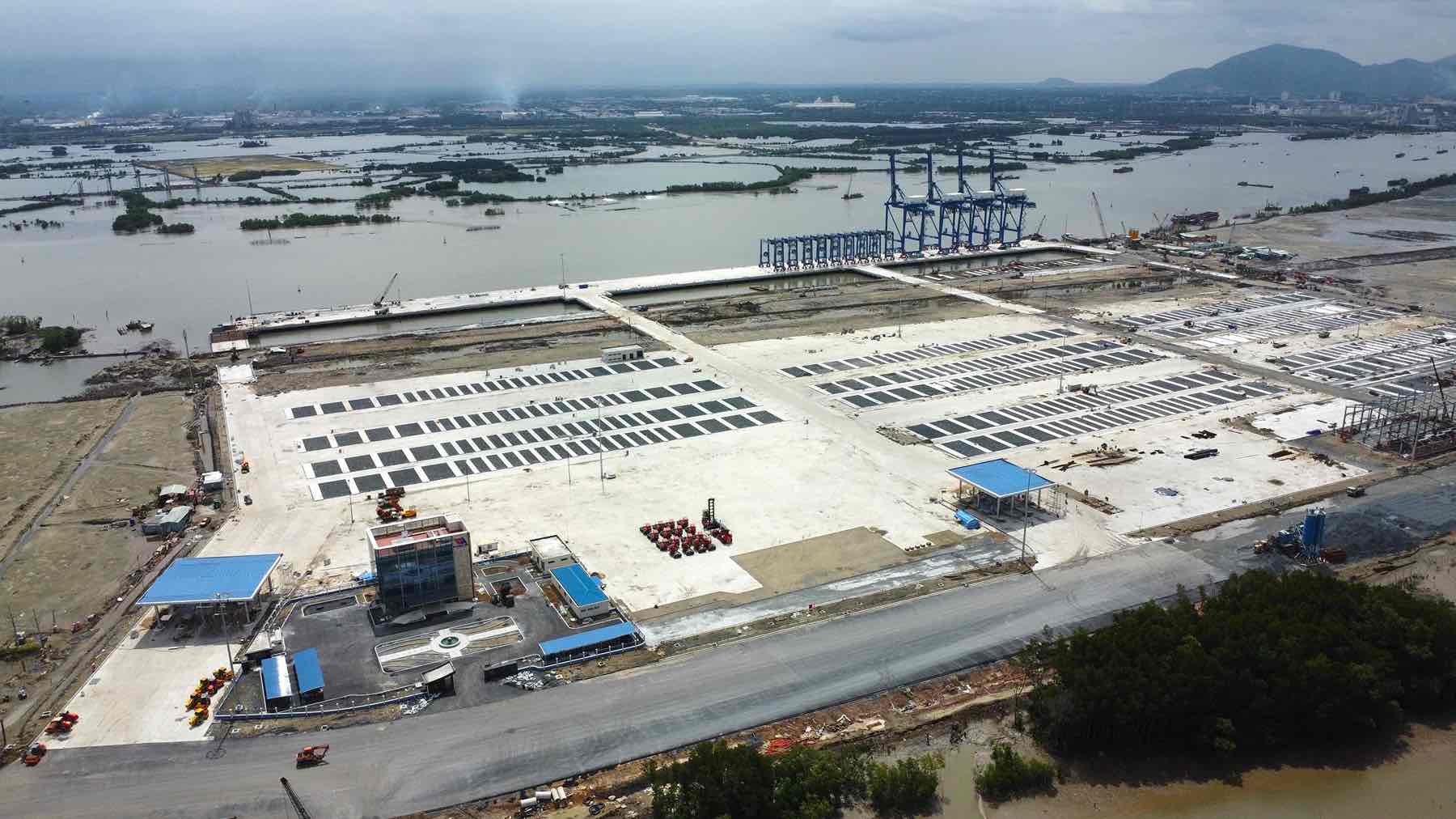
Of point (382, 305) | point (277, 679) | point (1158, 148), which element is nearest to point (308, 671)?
point (277, 679)

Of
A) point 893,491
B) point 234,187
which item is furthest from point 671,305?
point 234,187

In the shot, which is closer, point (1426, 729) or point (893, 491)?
point (1426, 729)

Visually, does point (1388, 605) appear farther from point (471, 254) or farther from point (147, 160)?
point (147, 160)

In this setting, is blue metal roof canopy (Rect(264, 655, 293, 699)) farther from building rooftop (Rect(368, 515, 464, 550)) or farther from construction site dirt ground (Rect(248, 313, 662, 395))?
construction site dirt ground (Rect(248, 313, 662, 395))

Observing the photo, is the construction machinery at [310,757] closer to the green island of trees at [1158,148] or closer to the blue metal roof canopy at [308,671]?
the blue metal roof canopy at [308,671]

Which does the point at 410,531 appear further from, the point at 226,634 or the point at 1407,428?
the point at 1407,428

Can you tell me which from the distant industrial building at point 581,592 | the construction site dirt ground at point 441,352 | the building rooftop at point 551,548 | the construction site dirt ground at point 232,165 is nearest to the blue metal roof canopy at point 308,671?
the distant industrial building at point 581,592

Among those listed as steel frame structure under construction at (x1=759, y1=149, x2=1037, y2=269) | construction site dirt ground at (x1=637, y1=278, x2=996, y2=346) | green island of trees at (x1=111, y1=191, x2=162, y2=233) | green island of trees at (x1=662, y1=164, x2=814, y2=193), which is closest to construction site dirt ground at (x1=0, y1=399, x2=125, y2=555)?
construction site dirt ground at (x1=637, y1=278, x2=996, y2=346)
